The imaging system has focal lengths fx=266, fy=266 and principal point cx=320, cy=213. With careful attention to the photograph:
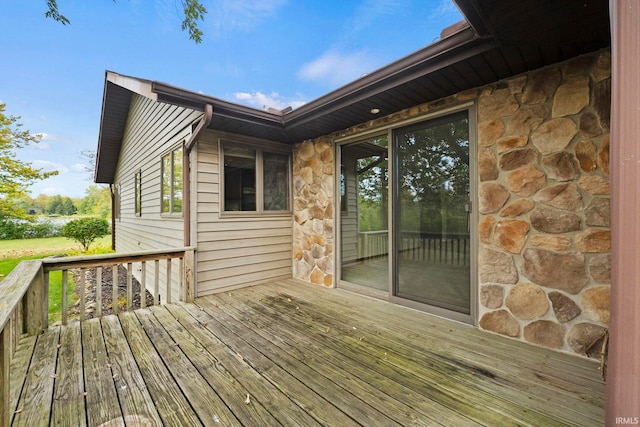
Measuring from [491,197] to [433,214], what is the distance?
0.59 meters

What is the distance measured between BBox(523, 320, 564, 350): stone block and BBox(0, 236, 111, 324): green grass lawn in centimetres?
643

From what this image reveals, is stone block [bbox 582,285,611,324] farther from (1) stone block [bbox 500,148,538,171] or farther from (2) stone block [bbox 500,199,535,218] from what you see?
(1) stone block [bbox 500,148,538,171]

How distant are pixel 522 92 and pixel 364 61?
7.07 m

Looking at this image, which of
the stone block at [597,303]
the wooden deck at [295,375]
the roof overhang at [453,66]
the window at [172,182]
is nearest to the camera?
the wooden deck at [295,375]

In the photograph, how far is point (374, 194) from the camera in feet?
11.9

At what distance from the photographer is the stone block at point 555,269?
2.14 m

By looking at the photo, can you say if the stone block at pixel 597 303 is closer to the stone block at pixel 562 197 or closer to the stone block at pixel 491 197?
the stone block at pixel 562 197

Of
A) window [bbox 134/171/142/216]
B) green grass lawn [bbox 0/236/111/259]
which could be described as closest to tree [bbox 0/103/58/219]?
green grass lawn [bbox 0/236/111/259]

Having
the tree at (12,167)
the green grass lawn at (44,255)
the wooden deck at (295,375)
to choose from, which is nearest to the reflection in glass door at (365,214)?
the wooden deck at (295,375)

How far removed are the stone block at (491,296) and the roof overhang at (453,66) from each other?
196 cm

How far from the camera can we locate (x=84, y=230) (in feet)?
31.5

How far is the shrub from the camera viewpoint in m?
9.45

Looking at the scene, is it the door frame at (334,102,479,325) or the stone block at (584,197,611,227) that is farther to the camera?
the door frame at (334,102,479,325)

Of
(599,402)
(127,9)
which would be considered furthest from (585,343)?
(127,9)
